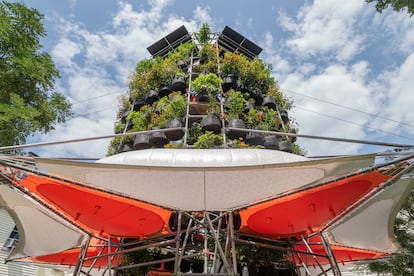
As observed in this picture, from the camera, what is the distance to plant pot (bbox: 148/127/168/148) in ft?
27.2

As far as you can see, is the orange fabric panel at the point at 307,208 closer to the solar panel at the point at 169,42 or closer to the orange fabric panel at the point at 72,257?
the orange fabric panel at the point at 72,257

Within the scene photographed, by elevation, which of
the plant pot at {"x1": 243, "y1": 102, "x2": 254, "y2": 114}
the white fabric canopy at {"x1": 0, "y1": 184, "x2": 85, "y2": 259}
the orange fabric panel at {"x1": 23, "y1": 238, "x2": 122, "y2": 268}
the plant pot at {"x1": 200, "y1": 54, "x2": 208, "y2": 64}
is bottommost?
the orange fabric panel at {"x1": 23, "y1": 238, "x2": 122, "y2": 268}

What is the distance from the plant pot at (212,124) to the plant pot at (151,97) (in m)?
3.03

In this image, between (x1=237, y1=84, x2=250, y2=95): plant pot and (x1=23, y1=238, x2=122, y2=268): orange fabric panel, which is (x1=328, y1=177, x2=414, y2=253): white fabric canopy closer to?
(x1=23, y1=238, x2=122, y2=268): orange fabric panel

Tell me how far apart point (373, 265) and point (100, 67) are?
11700 millimetres

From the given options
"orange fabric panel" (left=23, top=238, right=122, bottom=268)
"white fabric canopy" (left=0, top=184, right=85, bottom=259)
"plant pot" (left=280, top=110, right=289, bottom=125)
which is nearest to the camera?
"white fabric canopy" (left=0, top=184, right=85, bottom=259)

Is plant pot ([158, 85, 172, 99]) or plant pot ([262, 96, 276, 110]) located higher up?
plant pot ([158, 85, 172, 99])

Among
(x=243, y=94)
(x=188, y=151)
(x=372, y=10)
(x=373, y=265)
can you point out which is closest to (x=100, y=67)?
A: (x=243, y=94)

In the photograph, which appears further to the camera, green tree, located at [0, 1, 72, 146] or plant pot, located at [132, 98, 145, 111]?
plant pot, located at [132, 98, 145, 111]

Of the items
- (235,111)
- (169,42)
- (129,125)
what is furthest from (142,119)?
(169,42)

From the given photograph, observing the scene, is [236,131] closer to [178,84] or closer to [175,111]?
[175,111]

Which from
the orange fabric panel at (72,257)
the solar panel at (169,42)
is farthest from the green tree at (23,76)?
the solar panel at (169,42)

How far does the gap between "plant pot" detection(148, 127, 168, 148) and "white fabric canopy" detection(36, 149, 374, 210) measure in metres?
3.58

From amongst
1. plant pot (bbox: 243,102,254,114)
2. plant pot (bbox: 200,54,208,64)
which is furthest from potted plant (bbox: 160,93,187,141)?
plant pot (bbox: 200,54,208,64)
